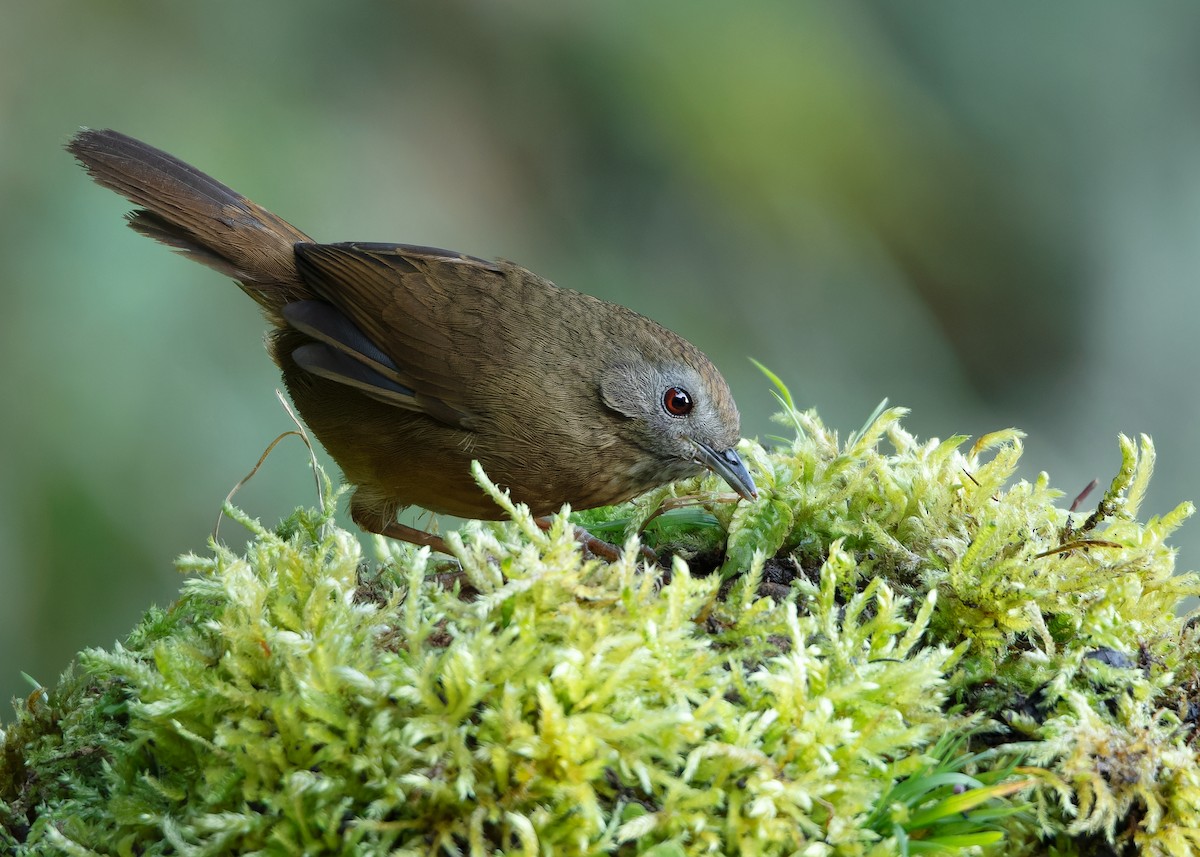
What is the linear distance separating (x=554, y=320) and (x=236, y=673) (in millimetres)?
1913

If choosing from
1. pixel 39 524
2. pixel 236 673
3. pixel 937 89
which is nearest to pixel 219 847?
pixel 236 673

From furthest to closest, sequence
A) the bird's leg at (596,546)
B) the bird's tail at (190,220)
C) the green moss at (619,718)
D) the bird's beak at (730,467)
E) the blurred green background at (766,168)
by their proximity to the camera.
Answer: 1. the blurred green background at (766,168)
2. the bird's tail at (190,220)
3. the bird's leg at (596,546)
4. the bird's beak at (730,467)
5. the green moss at (619,718)

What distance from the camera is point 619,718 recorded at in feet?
5.48

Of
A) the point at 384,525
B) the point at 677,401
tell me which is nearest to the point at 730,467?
the point at 677,401

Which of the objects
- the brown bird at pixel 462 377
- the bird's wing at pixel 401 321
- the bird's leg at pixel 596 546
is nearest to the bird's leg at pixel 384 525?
the brown bird at pixel 462 377

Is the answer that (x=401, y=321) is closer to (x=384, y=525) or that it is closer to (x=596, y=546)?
(x=384, y=525)

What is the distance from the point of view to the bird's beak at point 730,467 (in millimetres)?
2912

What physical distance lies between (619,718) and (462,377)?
1.87 meters

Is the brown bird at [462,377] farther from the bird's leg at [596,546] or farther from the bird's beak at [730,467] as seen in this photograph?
the bird's leg at [596,546]

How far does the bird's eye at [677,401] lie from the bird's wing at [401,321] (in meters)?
0.63

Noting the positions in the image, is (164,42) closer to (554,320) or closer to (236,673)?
(554,320)

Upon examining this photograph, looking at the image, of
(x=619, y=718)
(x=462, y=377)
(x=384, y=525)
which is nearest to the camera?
(x=619, y=718)

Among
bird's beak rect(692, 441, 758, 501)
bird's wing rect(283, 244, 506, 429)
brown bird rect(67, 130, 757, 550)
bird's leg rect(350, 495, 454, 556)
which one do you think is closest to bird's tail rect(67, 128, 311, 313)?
brown bird rect(67, 130, 757, 550)

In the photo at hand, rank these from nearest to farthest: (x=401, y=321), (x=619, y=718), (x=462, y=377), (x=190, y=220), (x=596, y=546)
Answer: (x=619, y=718) < (x=596, y=546) < (x=462, y=377) < (x=401, y=321) < (x=190, y=220)
